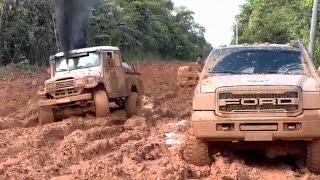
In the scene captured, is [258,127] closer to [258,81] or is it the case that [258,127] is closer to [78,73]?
[258,81]

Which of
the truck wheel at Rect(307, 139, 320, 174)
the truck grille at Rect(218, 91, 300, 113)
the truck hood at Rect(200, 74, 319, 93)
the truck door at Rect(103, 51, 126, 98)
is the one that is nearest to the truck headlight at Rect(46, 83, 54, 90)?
the truck door at Rect(103, 51, 126, 98)

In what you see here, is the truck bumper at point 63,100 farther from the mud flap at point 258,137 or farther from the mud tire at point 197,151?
the mud flap at point 258,137

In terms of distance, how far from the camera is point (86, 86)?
50.1ft

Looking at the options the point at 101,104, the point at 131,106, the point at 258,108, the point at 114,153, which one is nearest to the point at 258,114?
the point at 258,108

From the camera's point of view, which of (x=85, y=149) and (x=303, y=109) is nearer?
(x=303, y=109)

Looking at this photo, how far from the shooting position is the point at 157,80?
32562 millimetres

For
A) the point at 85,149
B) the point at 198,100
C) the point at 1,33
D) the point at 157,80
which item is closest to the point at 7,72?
the point at 1,33

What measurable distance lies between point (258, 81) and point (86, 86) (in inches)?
274

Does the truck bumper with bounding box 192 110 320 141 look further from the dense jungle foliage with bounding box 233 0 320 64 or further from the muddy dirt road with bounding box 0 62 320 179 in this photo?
the dense jungle foliage with bounding box 233 0 320 64

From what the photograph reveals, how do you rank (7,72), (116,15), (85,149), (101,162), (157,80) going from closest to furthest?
(101,162)
(85,149)
(7,72)
(157,80)
(116,15)

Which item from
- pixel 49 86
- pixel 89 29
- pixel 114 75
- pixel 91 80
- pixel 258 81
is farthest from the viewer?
pixel 89 29

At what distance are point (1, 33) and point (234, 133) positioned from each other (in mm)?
21538

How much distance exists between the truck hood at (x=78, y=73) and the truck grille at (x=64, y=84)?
107 mm

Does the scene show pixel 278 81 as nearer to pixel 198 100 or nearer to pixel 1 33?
pixel 198 100
